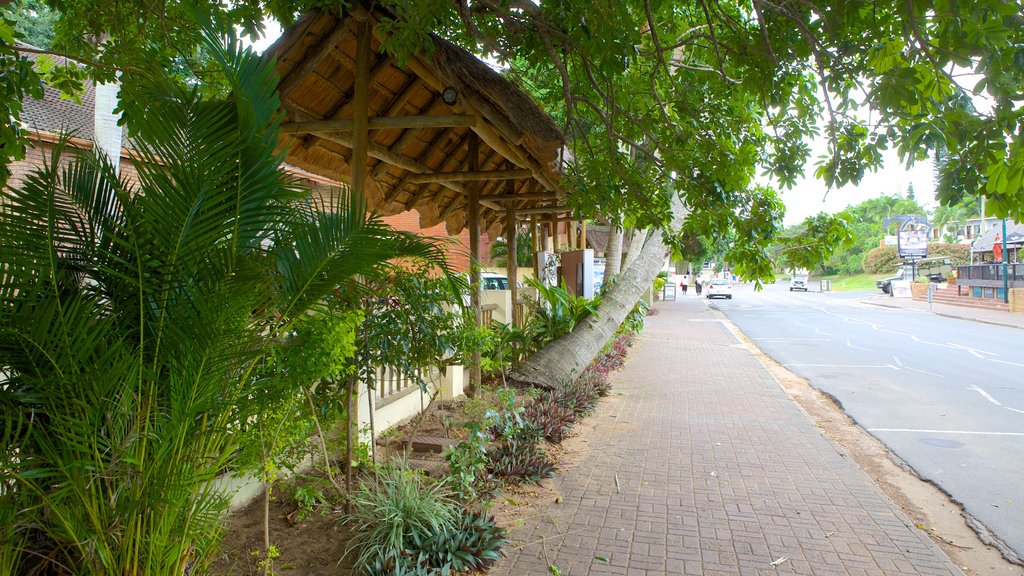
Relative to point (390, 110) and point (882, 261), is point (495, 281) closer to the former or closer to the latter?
point (390, 110)

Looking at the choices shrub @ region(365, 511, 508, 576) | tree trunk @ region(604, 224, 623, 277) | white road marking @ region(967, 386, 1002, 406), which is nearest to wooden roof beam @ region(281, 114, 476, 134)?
shrub @ region(365, 511, 508, 576)

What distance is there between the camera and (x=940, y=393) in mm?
9461

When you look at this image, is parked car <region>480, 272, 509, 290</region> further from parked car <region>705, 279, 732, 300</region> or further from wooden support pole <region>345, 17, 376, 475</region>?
parked car <region>705, 279, 732, 300</region>

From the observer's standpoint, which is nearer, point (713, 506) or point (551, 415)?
point (713, 506)

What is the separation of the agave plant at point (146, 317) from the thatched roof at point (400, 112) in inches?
52.8

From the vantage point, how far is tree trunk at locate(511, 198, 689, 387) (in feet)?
27.8

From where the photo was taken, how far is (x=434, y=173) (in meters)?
7.14

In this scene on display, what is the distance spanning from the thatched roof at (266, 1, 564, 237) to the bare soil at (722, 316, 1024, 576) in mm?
4157

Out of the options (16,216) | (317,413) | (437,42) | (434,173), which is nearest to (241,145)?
(16,216)

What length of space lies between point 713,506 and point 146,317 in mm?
4231

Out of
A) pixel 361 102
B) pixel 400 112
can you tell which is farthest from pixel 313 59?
pixel 400 112

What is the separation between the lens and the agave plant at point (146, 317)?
7.22 ft

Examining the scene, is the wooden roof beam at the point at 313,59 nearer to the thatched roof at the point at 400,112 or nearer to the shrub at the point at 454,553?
the thatched roof at the point at 400,112

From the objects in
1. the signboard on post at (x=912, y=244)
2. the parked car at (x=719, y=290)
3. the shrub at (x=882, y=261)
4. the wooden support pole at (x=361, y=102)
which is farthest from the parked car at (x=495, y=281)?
the shrub at (x=882, y=261)
